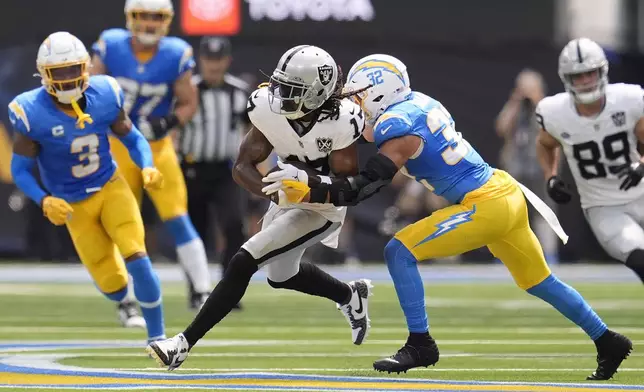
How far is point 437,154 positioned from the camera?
606cm

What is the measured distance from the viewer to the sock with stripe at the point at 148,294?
698 cm

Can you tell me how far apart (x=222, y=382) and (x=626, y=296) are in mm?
5656

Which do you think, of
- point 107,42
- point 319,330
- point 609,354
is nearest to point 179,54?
point 107,42

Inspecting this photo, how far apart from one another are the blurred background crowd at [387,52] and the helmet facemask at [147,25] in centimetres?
468

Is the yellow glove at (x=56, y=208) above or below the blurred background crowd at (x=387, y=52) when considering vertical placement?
above

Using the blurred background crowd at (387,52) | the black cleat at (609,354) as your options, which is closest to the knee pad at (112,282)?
the black cleat at (609,354)

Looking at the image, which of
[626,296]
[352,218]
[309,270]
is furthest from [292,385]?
[352,218]

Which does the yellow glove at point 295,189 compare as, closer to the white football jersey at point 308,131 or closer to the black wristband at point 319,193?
the black wristband at point 319,193

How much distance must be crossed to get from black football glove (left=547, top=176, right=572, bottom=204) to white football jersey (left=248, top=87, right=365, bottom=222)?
179 cm

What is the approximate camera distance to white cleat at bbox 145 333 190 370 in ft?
19.2

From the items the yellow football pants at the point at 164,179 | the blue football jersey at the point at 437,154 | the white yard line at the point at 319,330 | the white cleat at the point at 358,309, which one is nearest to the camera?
the blue football jersey at the point at 437,154

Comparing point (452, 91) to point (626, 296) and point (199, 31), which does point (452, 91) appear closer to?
point (199, 31)

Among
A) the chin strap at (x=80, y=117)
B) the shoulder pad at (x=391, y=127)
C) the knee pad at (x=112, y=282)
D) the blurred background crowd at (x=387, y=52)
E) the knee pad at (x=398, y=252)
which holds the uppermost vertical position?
the shoulder pad at (x=391, y=127)

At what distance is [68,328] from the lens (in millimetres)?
8344
